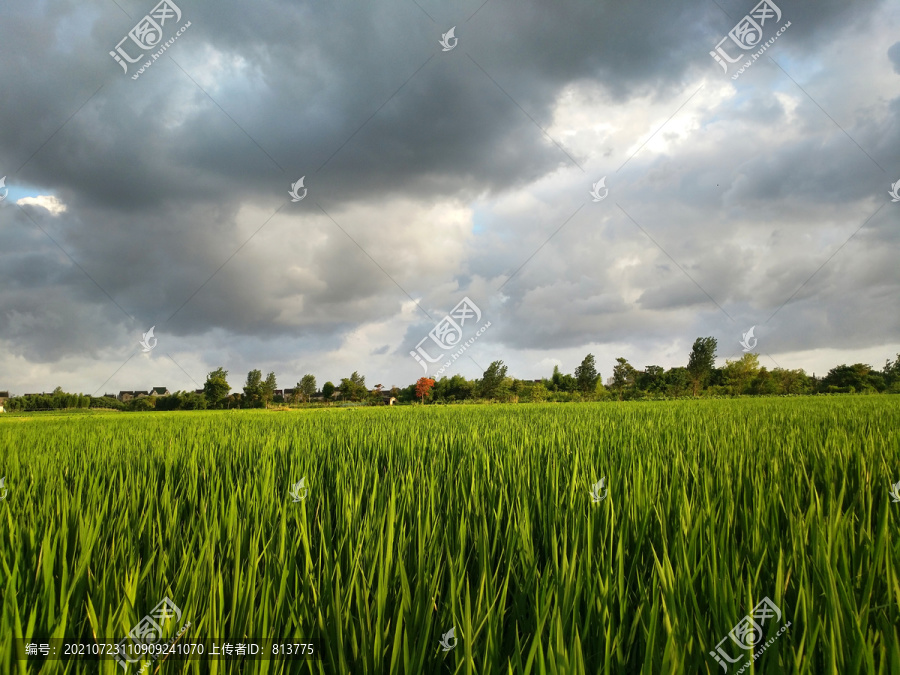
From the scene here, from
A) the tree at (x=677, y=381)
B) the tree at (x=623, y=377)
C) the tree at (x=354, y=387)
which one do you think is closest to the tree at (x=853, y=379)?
the tree at (x=677, y=381)

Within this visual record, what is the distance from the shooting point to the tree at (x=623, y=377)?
42406 mm

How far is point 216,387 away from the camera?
46719 mm

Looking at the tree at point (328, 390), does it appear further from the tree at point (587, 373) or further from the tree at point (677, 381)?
the tree at point (677, 381)

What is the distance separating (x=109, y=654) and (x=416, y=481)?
6.27 feet

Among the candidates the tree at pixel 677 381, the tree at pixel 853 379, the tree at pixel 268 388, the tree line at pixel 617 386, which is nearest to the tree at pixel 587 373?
the tree line at pixel 617 386

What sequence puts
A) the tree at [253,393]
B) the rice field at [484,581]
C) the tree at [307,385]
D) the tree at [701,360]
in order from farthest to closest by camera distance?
the tree at [307,385], the tree at [253,393], the tree at [701,360], the rice field at [484,581]

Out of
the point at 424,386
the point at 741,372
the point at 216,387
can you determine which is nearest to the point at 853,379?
the point at 741,372

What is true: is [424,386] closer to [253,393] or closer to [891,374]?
[253,393]

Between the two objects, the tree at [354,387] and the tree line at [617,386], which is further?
the tree at [354,387]

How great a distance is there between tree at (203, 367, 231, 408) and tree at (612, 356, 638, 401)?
131 ft

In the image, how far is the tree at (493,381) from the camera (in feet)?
139

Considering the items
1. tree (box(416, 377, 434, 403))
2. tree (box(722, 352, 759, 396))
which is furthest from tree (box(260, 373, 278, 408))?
tree (box(722, 352, 759, 396))

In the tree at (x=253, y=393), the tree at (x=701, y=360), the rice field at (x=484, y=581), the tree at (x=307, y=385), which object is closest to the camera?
the rice field at (x=484, y=581)

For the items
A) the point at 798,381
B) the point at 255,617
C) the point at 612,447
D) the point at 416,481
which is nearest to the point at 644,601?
the point at 255,617
